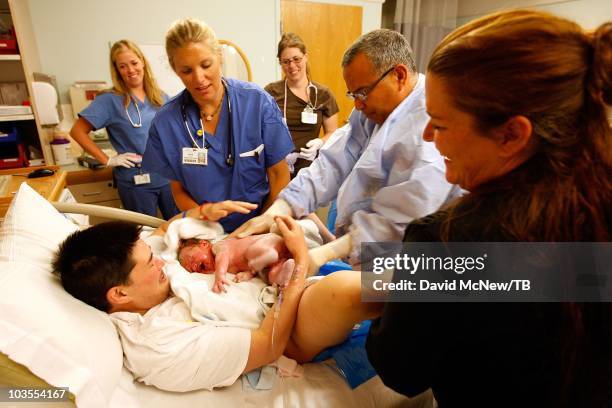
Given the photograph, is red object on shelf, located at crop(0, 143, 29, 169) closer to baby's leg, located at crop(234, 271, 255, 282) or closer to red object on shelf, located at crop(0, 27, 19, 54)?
red object on shelf, located at crop(0, 27, 19, 54)

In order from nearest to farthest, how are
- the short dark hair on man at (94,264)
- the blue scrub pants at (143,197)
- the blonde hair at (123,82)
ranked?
the short dark hair on man at (94,264)
the blonde hair at (123,82)
the blue scrub pants at (143,197)

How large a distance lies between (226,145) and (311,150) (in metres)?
1.09

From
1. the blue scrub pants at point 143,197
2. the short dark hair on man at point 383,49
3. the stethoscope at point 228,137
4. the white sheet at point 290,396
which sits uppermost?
the short dark hair on man at point 383,49

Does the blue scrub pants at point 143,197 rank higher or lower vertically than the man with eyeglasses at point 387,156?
lower

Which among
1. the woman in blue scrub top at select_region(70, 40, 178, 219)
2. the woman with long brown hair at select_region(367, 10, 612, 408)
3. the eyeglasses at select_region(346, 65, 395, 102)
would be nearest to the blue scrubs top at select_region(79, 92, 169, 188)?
the woman in blue scrub top at select_region(70, 40, 178, 219)

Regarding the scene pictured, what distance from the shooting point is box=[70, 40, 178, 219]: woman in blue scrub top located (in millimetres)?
2451

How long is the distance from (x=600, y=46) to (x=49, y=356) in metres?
1.15

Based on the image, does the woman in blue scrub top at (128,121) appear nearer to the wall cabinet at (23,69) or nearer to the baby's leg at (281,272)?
the wall cabinet at (23,69)

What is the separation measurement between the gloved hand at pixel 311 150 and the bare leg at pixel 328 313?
5.68 ft

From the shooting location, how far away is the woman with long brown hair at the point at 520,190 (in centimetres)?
52

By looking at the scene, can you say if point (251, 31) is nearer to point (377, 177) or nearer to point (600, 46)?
point (377, 177)

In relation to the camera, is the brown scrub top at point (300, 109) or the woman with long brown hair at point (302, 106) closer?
the woman with long brown hair at point (302, 106)

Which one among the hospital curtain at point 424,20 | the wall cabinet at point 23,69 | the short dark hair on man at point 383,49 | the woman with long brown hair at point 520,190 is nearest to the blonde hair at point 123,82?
the wall cabinet at point 23,69

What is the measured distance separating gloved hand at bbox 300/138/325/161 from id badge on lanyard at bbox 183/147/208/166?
1.12 metres
